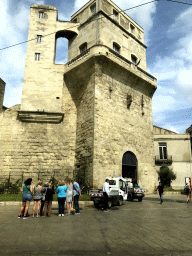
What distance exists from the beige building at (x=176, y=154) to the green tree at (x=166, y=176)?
1170 millimetres

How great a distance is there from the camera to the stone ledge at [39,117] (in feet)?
53.1

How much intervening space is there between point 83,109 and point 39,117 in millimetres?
3665

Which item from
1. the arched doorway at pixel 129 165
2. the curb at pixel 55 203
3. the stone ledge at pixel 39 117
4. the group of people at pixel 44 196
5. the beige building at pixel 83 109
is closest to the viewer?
the group of people at pixel 44 196

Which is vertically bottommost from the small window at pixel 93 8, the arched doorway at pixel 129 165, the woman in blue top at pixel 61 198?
the woman in blue top at pixel 61 198

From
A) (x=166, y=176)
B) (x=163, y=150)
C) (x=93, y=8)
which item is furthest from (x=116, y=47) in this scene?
(x=166, y=176)

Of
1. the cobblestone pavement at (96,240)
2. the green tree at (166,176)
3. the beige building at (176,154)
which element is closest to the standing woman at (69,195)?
the cobblestone pavement at (96,240)

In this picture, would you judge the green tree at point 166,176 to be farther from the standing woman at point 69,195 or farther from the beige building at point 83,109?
the standing woman at point 69,195

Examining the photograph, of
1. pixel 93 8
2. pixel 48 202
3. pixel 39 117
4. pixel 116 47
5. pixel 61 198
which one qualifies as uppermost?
pixel 93 8

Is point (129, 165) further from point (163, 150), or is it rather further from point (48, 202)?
point (163, 150)

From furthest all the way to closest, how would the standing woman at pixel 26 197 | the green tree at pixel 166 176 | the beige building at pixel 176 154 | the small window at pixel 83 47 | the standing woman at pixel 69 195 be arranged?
the beige building at pixel 176 154 < the green tree at pixel 166 176 < the small window at pixel 83 47 < the standing woman at pixel 69 195 < the standing woman at pixel 26 197

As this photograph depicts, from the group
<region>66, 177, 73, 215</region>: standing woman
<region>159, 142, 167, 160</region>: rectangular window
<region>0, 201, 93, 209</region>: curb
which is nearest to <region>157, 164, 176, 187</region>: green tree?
<region>159, 142, 167, 160</region>: rectangular window

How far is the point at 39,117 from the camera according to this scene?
649 inches

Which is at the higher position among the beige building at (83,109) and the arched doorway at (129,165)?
the beige building at (83,109)

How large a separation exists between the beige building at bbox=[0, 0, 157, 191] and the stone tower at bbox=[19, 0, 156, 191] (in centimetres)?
7
